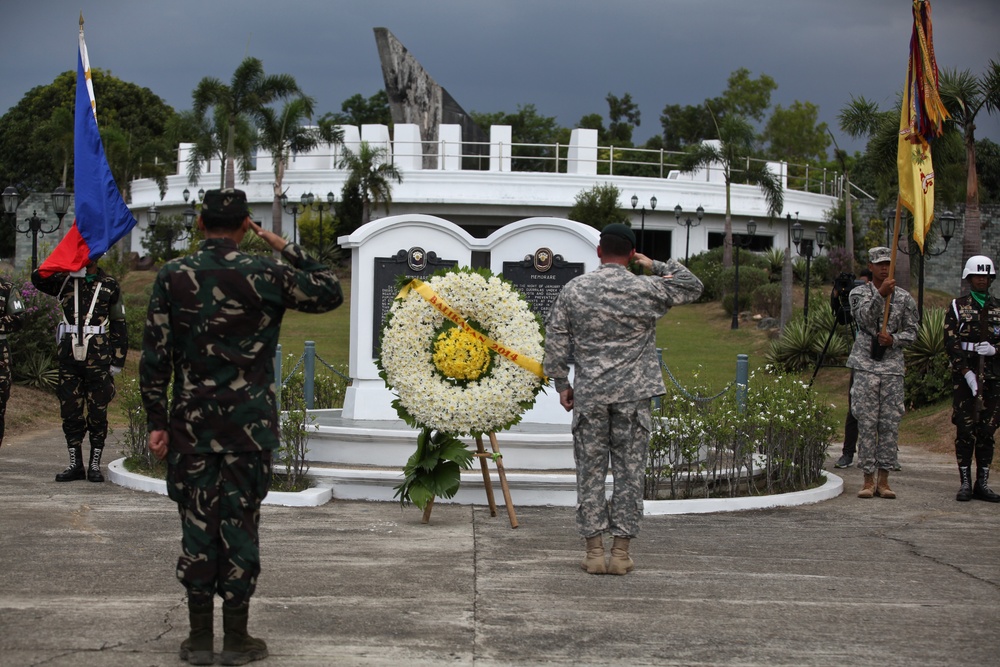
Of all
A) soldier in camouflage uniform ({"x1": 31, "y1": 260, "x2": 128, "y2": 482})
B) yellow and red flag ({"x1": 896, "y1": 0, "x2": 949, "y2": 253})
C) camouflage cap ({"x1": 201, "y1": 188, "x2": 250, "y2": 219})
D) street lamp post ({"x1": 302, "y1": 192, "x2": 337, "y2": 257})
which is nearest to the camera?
camouflage cap ({"x1": 201, "y1": 188, "x2": 250, "y2": 219})

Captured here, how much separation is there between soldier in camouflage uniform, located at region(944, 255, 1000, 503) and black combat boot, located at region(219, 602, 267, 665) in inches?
273

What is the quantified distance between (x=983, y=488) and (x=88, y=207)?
27.0 ft

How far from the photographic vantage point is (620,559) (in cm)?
672

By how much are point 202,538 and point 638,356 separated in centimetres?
286

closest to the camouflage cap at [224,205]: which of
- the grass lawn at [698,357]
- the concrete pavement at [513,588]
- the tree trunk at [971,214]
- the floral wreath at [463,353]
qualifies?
the concrete pavement at [513,588]

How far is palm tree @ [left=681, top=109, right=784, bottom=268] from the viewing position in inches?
1758

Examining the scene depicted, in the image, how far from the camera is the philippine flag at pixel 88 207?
982cm

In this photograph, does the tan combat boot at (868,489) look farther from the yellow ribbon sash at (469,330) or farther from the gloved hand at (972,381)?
the yellow ribbon sash at (469,330)

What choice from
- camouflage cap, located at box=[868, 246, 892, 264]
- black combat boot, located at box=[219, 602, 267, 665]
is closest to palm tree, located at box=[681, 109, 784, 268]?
camouflage cap, located at box=[868, 246, 892, 264]

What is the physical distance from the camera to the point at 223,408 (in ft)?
16.2

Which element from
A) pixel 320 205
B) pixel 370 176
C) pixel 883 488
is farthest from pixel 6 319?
pixel 370 176

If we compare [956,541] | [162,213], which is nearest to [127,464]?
[956,541]

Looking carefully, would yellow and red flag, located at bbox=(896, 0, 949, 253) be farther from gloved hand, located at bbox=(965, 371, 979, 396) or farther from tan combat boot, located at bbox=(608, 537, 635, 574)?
tan combat boot, located at bbox=(608, 537, 635, 574)

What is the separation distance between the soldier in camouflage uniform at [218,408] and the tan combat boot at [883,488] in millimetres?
6616
